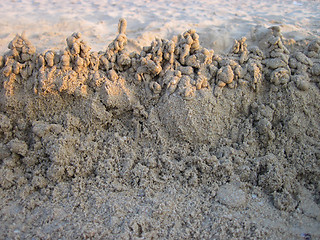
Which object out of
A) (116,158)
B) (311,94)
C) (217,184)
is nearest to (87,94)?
(116,158)

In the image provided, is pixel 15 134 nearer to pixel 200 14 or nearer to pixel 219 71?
pixel 219 71

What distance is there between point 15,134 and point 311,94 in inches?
99.1

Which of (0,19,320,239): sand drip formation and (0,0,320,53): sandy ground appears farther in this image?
(0,0,320,53): sandy ground

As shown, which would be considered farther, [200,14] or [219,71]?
[200,14]

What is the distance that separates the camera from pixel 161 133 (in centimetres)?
226

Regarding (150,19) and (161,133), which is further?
(150,19)

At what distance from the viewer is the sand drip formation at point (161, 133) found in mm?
1941

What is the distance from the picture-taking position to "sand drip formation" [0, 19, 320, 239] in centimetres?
194

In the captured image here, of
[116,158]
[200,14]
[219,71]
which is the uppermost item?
[200,14]

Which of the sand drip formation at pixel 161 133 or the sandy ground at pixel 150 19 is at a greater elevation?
the sandy ground at pixel 150 19

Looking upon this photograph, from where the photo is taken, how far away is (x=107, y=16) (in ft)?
15.0

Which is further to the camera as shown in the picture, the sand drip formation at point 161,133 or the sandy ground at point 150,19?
the sandy ground at point 150,19

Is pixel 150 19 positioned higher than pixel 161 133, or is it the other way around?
pixel 150 19

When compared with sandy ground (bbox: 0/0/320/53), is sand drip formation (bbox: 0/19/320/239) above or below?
below
